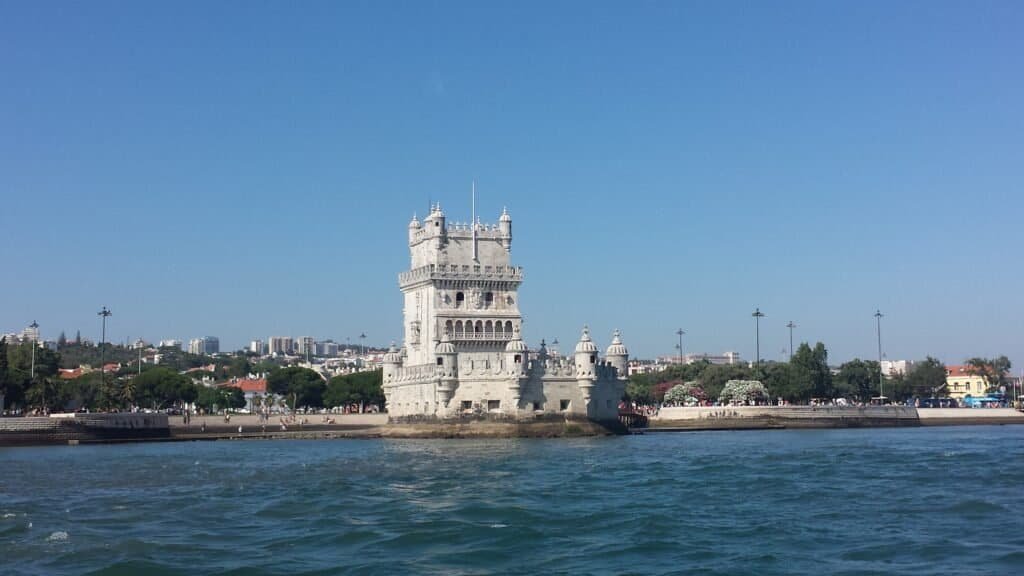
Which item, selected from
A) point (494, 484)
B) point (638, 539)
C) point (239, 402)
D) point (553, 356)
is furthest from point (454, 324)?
point (239, 402)

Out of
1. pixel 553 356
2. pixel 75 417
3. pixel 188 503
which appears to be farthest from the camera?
pixel 75 417

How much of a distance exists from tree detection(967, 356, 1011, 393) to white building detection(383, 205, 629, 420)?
91.5 m

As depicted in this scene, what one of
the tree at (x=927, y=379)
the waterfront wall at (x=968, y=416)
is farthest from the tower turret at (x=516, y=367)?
the tree at (x=927, y=379)

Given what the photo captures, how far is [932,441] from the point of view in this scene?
70812mm

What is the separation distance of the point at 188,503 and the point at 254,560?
38.6 feet

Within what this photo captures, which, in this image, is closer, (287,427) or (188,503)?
(188,503)

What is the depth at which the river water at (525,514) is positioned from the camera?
26.6m

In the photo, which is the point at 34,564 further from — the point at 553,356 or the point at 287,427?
the point at 287,427

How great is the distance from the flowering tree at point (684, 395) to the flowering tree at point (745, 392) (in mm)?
7666

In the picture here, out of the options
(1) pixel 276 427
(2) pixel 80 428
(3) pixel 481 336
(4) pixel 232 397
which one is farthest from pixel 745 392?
(2) pixel 80 428

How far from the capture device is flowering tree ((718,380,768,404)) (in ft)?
381

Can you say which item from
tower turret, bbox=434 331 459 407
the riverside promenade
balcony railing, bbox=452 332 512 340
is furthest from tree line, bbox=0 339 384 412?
tower turret, bbox=434 331 459 407

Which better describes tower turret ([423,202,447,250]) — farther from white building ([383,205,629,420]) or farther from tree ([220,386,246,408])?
tree ([220,386,246,408])

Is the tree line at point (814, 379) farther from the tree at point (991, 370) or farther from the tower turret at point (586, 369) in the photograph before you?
the tower turret at point (586, 369)
